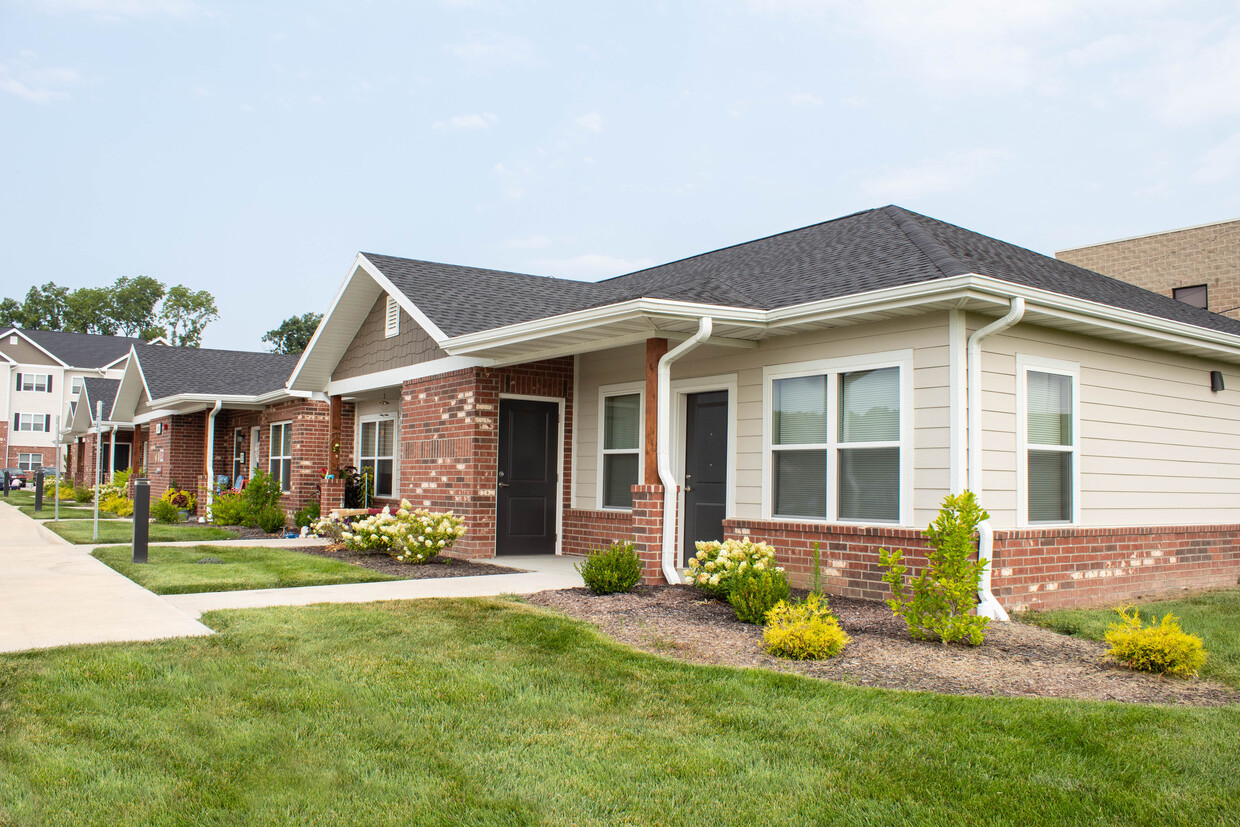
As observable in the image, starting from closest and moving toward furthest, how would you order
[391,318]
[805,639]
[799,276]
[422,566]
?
[805,639]
[799,276]
[422,566]
[391,318]

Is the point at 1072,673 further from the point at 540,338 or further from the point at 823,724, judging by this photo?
the point at 540,338

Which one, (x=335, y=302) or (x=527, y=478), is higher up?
(x=335, y=302)

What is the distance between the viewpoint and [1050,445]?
8.73m

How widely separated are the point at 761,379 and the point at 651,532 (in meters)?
1.98

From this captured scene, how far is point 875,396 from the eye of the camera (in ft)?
27.9

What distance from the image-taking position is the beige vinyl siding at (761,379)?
26.1 ft

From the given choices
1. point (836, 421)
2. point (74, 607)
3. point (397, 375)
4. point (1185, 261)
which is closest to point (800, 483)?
point (836, 421)

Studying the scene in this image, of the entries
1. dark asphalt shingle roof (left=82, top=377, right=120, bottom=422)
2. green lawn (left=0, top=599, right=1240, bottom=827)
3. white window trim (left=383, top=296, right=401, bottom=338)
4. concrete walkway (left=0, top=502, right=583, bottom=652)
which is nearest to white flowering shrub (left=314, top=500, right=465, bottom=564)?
concrete walkway (left=0, top=502, right=583, bottom=652)

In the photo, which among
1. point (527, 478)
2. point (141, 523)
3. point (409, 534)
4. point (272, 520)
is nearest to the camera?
point (141, 523)

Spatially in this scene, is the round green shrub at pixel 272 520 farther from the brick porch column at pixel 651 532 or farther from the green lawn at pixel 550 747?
the green lawn at pixel 550 747

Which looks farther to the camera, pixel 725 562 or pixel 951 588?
pixel 725 562

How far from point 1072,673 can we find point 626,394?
6.88 m

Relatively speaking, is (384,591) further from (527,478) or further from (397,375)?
(397,375)

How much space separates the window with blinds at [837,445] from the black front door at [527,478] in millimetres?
4304
